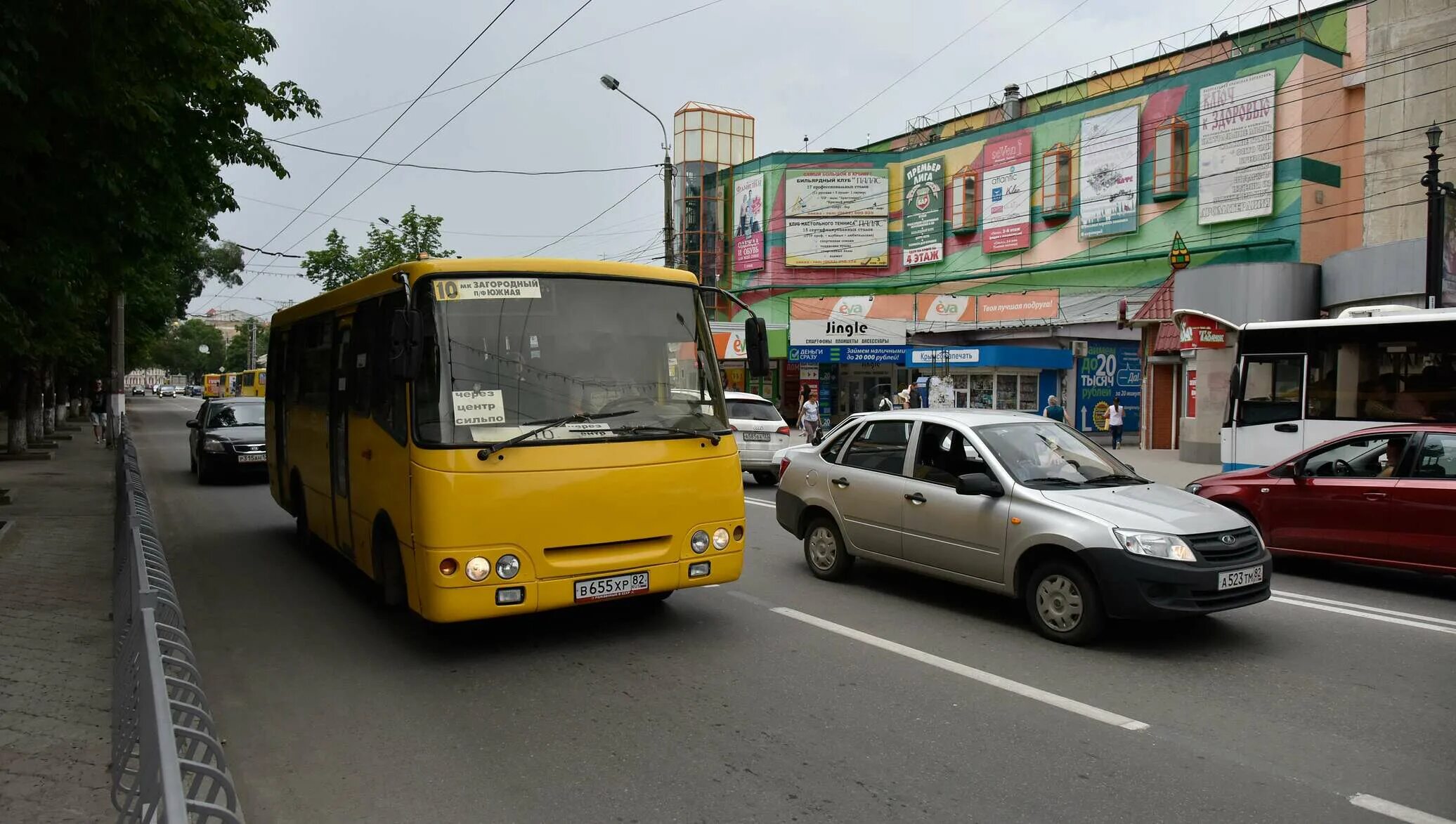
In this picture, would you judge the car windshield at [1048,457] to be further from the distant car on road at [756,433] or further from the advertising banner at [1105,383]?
the advertising banner at [1105,383]

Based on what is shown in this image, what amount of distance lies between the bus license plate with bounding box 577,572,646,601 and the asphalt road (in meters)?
0.42

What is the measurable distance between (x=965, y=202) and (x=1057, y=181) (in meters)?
4.81

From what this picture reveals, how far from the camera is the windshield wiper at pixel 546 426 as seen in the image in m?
6.24

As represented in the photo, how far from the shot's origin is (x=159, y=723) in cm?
314

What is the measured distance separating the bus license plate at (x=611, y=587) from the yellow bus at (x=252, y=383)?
167ft

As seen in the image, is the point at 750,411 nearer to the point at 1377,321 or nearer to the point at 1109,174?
the point at 1377,321

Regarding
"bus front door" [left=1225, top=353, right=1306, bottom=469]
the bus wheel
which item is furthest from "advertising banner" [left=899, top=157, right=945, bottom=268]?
the bus wheel

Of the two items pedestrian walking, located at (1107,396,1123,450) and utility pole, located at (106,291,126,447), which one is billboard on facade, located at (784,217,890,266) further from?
utility pole, located at (106,291,126,447)

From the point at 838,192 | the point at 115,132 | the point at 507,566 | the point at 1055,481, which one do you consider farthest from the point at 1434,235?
the point at 838,192

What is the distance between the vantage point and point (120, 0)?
7000mm

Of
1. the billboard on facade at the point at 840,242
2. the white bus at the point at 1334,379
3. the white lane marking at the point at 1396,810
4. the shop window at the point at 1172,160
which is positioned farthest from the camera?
the billboard on facade at the point at 840,242

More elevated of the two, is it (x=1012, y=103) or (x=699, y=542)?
(x=1012, y=103)

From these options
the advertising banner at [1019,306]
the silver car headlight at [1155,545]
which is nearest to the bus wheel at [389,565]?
the silver car headlight at [1155,545]

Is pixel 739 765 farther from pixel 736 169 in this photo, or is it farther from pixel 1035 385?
pixel 736 169
